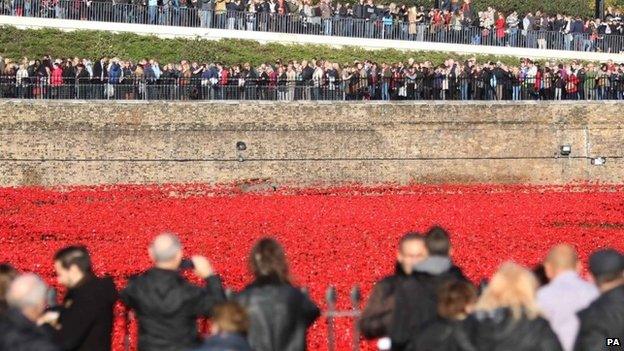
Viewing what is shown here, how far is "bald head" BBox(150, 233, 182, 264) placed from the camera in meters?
13.0

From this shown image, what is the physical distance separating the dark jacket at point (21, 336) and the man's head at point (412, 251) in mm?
3163

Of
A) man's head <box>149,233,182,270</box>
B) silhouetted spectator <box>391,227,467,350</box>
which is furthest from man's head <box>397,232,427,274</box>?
man's head <box>149,233,182,270</box>

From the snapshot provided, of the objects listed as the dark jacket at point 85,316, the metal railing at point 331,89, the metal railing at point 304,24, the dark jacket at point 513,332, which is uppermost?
the metal railing at point 304,24

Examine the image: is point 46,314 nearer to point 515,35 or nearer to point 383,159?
point 383,159

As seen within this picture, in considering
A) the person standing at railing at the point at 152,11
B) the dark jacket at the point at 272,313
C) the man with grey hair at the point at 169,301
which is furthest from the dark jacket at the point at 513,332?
the person standing at railing at the point at 152,11

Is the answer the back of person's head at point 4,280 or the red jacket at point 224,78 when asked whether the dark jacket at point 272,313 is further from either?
the red jacket at point 224,78

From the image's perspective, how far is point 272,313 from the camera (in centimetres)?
1283

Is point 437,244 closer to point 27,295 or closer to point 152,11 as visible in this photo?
point 27,295

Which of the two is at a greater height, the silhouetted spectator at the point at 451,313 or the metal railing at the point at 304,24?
the metal railing at the point at 304,24

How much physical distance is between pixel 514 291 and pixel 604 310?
1252 millimetres

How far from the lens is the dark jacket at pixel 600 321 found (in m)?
12.2

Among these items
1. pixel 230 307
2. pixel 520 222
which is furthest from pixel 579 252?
pixel 230 307

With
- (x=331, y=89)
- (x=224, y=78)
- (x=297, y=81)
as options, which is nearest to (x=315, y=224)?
(x=224, y=78)

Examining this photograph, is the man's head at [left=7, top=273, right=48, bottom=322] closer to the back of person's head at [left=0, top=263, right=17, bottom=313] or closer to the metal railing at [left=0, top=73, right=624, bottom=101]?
the back of person's head at [left=0, top=263, right=17, bottom=313]
